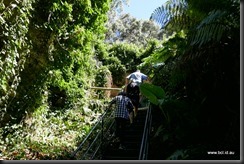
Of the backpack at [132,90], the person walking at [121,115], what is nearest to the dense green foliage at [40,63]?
the person walking at [121,115]

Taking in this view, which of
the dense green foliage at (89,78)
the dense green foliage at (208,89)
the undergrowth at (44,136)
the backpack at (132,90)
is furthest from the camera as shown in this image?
the backpack at (132,90)

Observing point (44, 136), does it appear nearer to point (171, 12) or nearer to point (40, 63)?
point (40, 63)

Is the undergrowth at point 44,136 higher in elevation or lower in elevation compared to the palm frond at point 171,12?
lower

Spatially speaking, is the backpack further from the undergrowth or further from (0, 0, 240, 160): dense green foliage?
the undergrowth

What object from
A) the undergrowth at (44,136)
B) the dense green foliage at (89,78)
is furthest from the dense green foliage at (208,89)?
the undergrowth at (44,136)

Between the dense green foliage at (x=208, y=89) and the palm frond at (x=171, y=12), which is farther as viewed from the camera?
the palm frond at (x=171, y=12)

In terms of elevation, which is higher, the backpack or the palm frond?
the palm frond

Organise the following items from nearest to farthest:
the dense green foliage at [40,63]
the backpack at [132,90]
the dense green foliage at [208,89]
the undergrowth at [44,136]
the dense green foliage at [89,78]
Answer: the dense green foliage at [208,89]
the dense green foliage at [89,78]
the dense green foliage at [40,63]
the undergrowth at [44,136]
the backpack at [132,90]

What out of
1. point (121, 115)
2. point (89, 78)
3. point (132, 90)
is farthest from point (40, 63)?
point (89, 78)

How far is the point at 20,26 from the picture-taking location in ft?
22.8

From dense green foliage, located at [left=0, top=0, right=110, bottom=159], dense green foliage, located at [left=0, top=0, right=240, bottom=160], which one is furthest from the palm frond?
dense green foliage, located at [left=0, top=0, right=110, bottom=159]

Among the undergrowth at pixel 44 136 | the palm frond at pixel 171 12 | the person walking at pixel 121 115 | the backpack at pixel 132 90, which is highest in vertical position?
the palm frond at pixel 171 12

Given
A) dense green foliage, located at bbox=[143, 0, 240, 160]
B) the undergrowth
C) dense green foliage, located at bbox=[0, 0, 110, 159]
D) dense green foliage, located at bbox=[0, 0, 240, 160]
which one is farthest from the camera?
the undergrowth

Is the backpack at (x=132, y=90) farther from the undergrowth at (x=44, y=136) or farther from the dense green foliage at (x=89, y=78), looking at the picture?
the undergrowth at (x=44, y=136)
